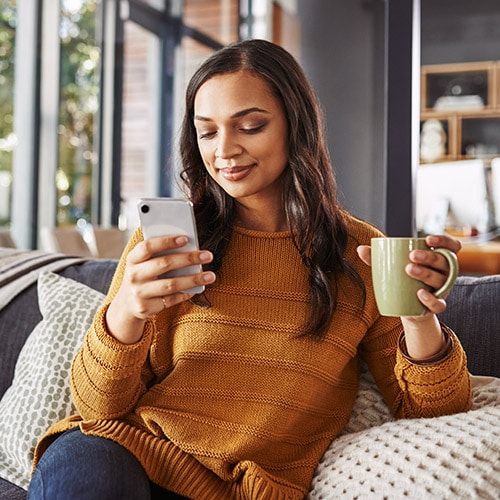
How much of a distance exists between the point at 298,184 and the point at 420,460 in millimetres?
496

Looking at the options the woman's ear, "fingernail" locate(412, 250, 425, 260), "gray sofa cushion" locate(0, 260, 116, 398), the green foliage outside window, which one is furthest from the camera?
the green foliage outside window

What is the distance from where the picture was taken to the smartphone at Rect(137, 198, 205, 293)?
1.08 meters

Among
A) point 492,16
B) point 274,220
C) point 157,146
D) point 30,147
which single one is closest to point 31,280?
point 274,220

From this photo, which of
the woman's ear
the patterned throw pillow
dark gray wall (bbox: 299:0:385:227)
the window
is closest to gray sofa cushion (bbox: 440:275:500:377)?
the woman's ear

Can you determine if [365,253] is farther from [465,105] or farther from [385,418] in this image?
[465,105]

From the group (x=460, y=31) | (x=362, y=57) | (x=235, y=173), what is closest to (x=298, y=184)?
(x=235, y=173)

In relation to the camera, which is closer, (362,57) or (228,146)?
(228,146)

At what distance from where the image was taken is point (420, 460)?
1081 mm

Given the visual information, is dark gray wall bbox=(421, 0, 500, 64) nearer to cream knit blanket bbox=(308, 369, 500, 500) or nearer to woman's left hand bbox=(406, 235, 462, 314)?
cream knit blanket bbox=(308, 369, 500, 500)

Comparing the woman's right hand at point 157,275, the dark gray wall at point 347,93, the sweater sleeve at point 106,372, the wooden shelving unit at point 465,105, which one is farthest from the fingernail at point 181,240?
the wooden shelving unit at point 465,105

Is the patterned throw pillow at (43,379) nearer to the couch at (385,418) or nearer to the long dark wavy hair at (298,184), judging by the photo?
the couch at (385,418)

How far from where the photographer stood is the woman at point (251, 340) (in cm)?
120

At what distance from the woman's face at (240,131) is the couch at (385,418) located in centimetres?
43

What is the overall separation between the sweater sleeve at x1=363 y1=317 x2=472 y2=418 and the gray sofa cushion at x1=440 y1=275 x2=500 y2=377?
193mm
